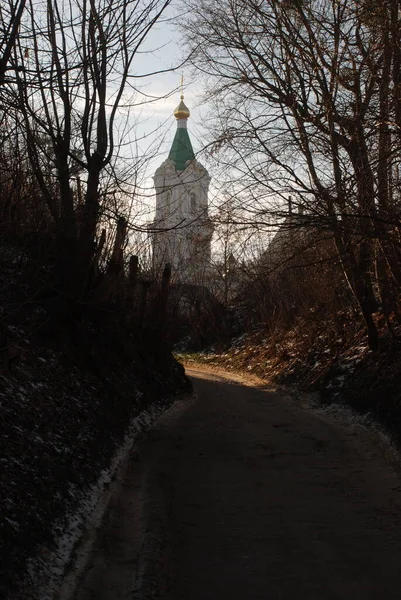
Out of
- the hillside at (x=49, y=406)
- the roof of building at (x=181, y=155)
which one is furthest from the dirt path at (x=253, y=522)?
the roof of building at (x=181, y=155)

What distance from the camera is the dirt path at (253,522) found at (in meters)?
5.57

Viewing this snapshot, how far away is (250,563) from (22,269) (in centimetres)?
564

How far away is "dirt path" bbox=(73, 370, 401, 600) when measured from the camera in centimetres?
557

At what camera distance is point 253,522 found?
283 inches

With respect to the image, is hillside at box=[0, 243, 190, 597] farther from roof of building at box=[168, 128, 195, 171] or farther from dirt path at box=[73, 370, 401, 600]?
roof of building at box=[168, 128, 195, 171]

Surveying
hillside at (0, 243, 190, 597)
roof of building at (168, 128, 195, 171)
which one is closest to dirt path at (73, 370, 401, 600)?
hillside at (0, 243, 190, 597)

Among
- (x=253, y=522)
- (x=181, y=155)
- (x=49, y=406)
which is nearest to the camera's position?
(x=253, y=522)

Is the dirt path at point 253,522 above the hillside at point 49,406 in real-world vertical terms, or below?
below

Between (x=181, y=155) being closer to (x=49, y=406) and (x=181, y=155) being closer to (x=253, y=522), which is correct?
(x=49, y=406)

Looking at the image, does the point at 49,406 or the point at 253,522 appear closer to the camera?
the point at 253,522

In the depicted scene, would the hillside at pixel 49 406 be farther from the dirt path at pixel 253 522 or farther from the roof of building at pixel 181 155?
the roof of building at pixel 181 155

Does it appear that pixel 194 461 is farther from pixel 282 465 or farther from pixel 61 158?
pixel 61 158

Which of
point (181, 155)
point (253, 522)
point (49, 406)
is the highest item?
point (181, 155)

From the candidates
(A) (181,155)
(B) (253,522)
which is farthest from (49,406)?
(A) (181,155)
